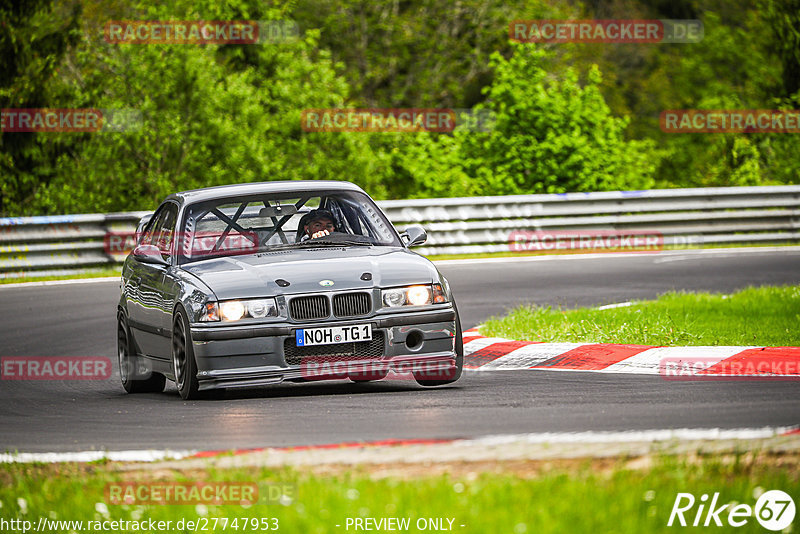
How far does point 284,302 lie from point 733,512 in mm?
4332

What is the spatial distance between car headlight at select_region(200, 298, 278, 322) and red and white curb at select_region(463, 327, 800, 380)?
8.17 feet

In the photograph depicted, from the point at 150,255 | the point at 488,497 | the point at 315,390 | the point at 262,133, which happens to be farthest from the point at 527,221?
the point at 488,497

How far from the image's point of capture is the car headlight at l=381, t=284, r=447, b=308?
8930mm

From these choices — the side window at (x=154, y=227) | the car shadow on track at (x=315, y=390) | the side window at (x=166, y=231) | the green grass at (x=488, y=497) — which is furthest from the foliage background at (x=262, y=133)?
the green grass at (x=488, y=497)

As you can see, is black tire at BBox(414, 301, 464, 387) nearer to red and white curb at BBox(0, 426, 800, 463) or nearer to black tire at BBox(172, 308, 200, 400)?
black tire at BBox(172, 308, 200, 400)

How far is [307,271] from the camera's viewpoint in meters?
8.98

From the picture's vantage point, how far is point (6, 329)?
14367 mm

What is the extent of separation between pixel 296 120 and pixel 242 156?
3912 mm

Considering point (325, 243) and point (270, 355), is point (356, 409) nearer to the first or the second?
point (270, 355)

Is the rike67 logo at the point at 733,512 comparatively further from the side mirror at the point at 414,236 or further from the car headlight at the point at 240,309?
the side mirror at the point at 414,236

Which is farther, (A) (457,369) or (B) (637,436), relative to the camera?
(A) (457,369)

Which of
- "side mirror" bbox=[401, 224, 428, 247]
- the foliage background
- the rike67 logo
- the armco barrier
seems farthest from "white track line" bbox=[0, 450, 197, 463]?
the foliage background

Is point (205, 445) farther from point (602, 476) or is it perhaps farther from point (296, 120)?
point (296, 120)

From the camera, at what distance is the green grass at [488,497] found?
191 inches
